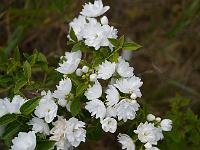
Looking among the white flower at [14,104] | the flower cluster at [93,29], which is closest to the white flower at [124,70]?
the flower cluster at [93,29]

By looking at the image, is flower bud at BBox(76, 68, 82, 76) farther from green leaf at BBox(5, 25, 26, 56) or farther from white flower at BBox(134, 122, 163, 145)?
green leaf at BBox(5, 25, 26, 56)

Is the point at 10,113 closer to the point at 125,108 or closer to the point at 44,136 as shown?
the point at 44,136

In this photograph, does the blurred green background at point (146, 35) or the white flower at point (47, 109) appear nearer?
the white flower at point (47, 109)

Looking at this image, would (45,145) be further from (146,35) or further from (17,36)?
(146,35)

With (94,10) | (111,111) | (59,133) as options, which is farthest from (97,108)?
(94,10)

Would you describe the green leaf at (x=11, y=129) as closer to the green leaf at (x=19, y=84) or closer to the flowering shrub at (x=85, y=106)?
the flowering shrub at (x=85, y=106)

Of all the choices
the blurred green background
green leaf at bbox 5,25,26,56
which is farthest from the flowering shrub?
green leaf at bbox 5,25,26,56

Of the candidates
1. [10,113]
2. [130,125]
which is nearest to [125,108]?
[130,125]
